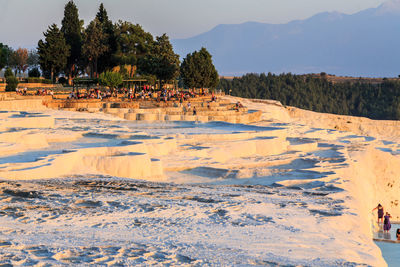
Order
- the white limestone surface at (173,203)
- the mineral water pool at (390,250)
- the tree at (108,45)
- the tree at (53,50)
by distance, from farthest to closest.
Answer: the tree at (108,45) < the tree at (53,50) < the mineral water pool at (390,250) < the white limestone surface at (173,203)

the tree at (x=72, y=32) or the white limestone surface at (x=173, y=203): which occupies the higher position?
the tree at (x=72, y=32)

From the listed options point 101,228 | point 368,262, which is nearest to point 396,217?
point 368,262

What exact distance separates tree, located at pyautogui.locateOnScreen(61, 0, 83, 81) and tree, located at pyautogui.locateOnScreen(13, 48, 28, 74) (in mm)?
5960

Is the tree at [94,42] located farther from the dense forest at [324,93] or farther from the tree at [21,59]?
the dense forest at [324,93]

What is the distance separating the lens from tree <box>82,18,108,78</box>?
5247 centimetres

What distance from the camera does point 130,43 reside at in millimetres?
57281

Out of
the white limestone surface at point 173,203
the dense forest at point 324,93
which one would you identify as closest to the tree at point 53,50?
the dense forest at point 324,93

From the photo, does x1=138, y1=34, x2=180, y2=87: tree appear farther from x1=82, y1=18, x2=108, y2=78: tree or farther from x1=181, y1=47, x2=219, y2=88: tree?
x1=82, y1=18, x2=108, y2=78: tree

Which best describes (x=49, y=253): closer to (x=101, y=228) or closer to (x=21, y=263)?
(x=21, y=263)

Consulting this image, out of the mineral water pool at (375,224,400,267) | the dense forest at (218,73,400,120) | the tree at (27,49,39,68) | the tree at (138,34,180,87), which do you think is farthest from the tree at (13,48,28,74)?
the mineral water pool at (375,224,400,267)

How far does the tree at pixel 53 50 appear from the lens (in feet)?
166

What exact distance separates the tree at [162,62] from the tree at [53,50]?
909cm

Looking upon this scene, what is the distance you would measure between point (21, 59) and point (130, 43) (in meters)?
12.3

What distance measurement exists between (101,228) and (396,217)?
15610 millimetres
